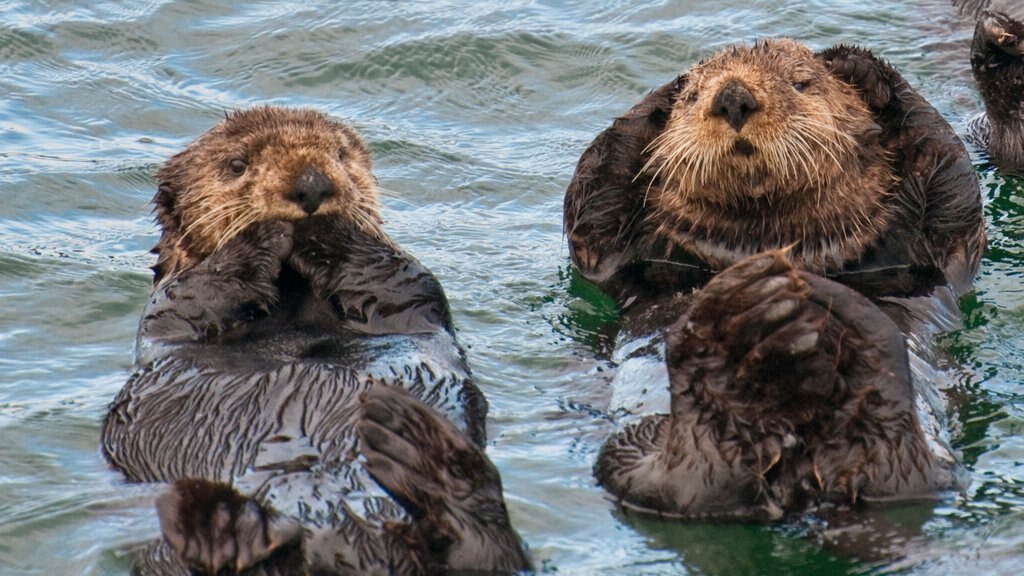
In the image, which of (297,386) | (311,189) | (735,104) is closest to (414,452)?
(297,386)

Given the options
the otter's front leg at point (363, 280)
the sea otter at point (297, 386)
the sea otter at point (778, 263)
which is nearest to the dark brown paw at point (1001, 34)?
the sea otter at point (778, 263)

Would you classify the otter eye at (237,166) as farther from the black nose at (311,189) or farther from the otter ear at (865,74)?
the otter ear at (865,74)

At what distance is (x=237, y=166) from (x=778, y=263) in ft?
7.49

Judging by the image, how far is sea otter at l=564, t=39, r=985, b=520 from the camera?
14.5 feet

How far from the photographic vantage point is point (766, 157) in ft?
19.1

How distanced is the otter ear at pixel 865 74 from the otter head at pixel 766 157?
6 centimetres

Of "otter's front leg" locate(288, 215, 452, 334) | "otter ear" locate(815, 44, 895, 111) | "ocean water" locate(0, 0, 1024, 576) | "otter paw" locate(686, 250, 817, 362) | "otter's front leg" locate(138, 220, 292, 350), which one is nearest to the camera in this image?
"otter paw" locate(686, 250, 817, 362)

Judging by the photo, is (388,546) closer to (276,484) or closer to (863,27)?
(276,484)

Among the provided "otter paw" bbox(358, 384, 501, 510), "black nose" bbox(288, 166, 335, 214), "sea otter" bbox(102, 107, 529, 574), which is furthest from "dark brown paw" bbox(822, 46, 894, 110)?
"otter paw" bbox(358, 384, 501, 510)

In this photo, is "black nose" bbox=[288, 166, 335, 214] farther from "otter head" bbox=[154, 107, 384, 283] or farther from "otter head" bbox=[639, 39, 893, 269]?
"otter head" bbox=[639, 39, 893, 269]

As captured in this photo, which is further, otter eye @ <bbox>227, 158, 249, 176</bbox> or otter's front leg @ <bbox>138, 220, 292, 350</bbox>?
otter eye @ <bbox>227, 158, 249, 176</bbox>

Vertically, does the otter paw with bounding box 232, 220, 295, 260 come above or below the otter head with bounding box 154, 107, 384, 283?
below

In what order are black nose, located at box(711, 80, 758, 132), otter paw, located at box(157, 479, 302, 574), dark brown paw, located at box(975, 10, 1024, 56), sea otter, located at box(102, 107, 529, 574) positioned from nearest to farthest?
otter paw, located at box(157, 479, 302, 574) < sea otter, located at box(102, 107, 529, 574) < black nose, located at box(711, 80, 758, 132) < dark brown paw, located at box(975, 10, 1024, 56)

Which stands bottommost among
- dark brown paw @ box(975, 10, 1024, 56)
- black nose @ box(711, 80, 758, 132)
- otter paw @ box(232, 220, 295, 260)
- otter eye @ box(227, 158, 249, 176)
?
otter paw @ box(232, 220, 295, 260)
